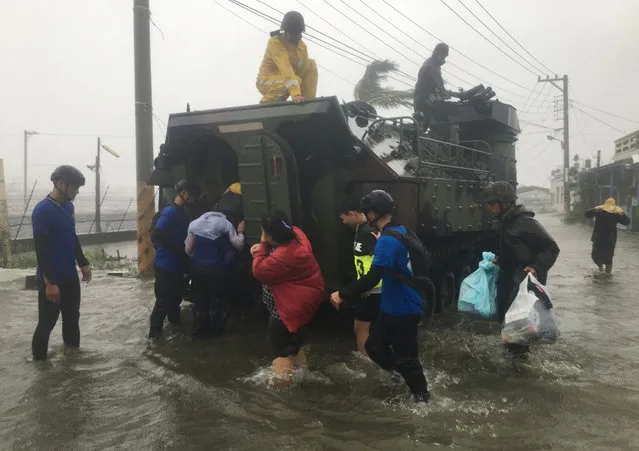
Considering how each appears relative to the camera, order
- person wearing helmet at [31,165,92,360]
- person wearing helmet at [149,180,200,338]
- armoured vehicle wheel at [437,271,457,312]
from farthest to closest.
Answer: armoured vehicle wheel at [437,271,457,312] → person wearing helmet at [149,180,200,338] → person wearing helmet at [31,165,92,360]

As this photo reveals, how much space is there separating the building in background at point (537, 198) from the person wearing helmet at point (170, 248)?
62967mm

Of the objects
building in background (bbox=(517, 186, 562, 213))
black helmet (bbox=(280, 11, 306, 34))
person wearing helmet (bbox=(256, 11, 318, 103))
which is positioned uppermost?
building in background (bbox=(517, 186, 562, 213))

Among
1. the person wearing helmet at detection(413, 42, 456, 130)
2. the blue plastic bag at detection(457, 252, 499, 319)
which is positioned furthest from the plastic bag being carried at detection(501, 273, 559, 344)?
the person wearing helmet at detection(413, 42, 456, 130)

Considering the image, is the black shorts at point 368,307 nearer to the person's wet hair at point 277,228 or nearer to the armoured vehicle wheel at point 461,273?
the person's wet hair at point 277,228

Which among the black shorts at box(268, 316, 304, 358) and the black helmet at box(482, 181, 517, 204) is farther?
the black helmet at box(482, 181, 517, 204)

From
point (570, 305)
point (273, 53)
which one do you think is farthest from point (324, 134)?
point (570, 305)

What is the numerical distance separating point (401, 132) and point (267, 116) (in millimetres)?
1390

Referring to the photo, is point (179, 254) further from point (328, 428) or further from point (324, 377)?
point (328, 428)

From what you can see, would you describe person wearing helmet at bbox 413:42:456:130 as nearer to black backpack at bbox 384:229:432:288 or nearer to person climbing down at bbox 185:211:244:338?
person climbing down at bbox 185:211:244:338

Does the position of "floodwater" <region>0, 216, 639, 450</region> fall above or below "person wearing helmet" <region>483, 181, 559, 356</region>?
below

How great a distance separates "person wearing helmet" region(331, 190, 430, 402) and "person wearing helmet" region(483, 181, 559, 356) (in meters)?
1.10

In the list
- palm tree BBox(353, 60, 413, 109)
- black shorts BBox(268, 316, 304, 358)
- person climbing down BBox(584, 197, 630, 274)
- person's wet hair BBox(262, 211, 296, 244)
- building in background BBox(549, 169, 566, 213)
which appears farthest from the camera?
building in background BBox(549, 169, 566, 213)

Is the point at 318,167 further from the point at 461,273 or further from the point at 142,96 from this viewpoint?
the point at 142,96

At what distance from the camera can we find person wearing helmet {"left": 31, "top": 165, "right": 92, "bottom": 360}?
4.52 meters
